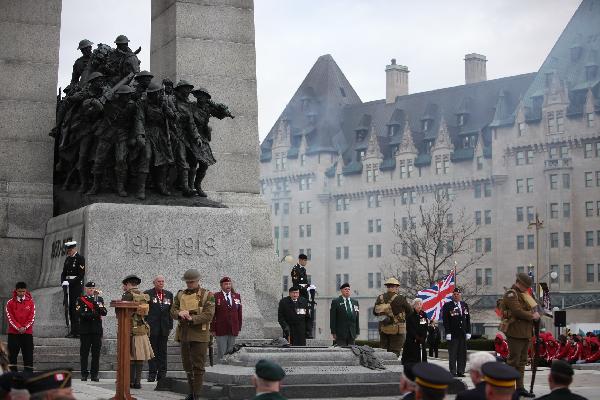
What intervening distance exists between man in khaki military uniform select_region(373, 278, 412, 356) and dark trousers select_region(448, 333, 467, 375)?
283 cm

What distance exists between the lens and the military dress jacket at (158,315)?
1938 centimetres

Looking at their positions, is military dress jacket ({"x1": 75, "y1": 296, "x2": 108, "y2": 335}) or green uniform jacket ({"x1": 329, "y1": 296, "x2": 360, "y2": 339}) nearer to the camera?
military dress jacket ({"x1": 75, "y1": 296, "x2": 108, "y2": 335})

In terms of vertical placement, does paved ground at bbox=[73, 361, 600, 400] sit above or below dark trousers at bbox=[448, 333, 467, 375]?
below

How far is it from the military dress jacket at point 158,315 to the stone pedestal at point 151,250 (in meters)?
2.07

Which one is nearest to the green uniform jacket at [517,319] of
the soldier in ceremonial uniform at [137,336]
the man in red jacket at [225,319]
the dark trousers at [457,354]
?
the man in red jacket at [225,319]

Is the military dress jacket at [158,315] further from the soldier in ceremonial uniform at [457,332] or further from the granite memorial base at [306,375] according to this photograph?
the soldier in ceremonial uniform at [457,332]

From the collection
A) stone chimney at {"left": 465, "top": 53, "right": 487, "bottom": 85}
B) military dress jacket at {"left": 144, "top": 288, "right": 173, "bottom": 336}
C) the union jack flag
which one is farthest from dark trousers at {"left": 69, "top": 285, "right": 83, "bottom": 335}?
stone chimney at {"left": 465, "top": 53, "right": 487, "bottom": 85}

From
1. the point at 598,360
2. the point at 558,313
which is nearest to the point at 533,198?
the point at 558,313

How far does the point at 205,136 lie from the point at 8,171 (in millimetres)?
4141

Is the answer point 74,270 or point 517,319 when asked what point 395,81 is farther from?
point 517,319

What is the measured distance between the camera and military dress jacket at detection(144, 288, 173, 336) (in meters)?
19.4

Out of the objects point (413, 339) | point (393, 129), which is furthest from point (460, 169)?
point (413, 339)

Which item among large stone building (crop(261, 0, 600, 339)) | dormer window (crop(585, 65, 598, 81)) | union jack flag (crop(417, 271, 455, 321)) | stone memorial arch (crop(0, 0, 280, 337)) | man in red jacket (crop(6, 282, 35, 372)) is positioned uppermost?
dormer window (crop(585, 65, 598, 81))

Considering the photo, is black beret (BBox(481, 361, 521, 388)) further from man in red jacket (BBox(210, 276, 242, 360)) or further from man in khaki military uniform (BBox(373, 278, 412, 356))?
man in khaki military uniform (BBox(373, 278, 412, 356))
